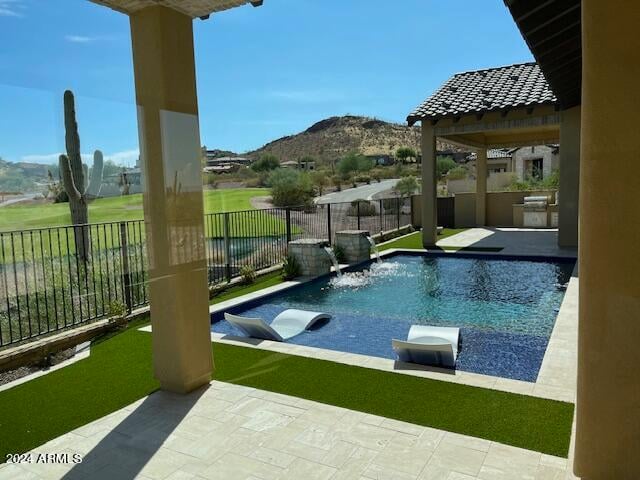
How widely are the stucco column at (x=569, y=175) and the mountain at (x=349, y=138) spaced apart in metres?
28.9

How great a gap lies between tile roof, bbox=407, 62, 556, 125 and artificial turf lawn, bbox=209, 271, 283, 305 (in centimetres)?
731

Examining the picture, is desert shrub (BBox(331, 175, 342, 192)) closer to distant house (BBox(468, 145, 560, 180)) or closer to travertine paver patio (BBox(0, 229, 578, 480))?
distant house (BBox(468, 145, 560, 180))

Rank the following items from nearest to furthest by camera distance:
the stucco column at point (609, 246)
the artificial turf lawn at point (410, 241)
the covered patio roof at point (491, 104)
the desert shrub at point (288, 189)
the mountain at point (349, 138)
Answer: the stucco column at point (609, 246)
the covered patio roof at point (491, 104)
the artificial turf lawn at point (410, 241)
the desert shrub at point (288, 189)
the mountain at point (349, 138)

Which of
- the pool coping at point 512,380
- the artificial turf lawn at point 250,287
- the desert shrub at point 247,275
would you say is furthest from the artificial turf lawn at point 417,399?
the desert shrub at point 247,275

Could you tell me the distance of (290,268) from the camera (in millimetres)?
10305

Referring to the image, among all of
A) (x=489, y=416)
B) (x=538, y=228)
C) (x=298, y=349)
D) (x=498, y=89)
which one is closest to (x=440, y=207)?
(x=538, y=228)

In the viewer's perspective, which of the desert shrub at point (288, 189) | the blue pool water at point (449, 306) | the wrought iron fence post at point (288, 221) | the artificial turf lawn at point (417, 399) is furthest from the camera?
the desert shrub at point (288, 189)

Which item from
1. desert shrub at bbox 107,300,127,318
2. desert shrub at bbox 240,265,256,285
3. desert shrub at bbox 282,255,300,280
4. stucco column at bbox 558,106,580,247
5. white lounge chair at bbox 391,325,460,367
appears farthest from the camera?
stucco column at bbox 558,106,580,247

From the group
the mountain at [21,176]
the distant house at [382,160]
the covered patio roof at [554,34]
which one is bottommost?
the mountain at [21,176]

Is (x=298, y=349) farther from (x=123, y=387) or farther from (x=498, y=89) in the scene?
(x=498, y=89)

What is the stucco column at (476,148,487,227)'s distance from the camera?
65.4ft

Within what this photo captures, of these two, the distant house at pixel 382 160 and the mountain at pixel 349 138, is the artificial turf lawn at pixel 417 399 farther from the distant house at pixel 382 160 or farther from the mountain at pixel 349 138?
the distant house at pixel 382 160

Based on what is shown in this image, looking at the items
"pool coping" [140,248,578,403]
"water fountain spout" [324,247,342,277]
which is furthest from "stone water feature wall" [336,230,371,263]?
"pool coping" [140,248,578,403]

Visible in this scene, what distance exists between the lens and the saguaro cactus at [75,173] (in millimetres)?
4457
